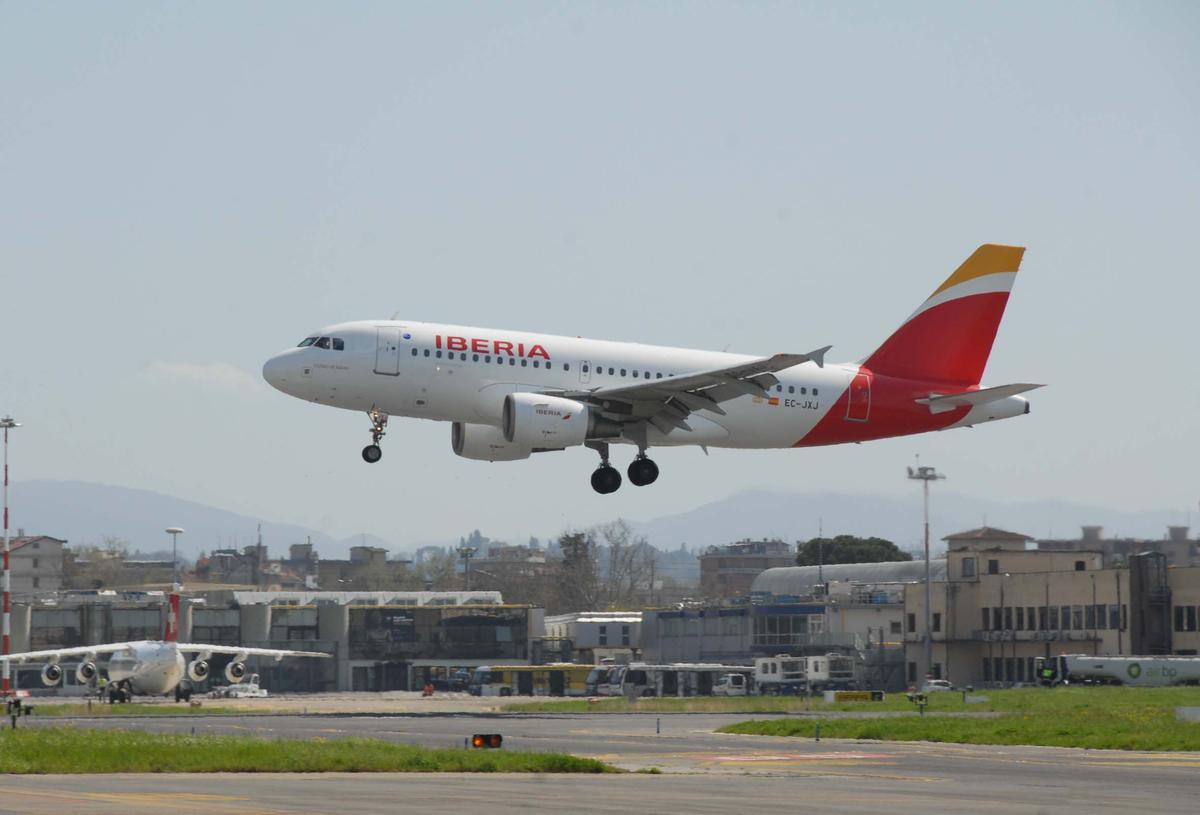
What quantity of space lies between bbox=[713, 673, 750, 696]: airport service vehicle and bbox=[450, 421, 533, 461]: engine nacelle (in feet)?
157

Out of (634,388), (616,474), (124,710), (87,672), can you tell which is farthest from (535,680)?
(634,388)

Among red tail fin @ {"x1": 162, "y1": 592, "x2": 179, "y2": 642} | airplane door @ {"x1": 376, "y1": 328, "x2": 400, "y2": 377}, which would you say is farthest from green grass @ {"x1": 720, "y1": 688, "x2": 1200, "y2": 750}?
red tail fin @ {"x1": 162, "y1": 592, "x2": 179, "y2": 642}

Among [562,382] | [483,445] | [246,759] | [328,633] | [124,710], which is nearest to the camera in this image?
[246,759]

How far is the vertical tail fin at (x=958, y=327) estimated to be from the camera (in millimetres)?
58312

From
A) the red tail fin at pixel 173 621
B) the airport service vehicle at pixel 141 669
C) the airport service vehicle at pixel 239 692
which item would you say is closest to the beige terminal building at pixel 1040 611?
the airport service vehicle at pixel 239 692

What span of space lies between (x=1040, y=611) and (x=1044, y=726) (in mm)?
57139

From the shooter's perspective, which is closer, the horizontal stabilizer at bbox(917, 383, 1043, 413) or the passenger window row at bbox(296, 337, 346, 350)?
the passenger window row at bbox(296, 337, 346, 350)

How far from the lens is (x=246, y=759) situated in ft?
120

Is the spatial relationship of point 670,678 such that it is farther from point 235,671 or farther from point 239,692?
point 235,671

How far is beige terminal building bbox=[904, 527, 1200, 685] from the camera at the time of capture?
102 metres

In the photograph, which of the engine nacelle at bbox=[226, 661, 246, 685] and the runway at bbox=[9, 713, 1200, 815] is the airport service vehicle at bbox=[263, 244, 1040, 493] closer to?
the runway at bbox=[9, 713, 1200, 815]

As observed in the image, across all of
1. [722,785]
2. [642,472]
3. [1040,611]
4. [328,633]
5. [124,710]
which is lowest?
[124,710]

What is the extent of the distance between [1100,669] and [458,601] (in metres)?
70.8

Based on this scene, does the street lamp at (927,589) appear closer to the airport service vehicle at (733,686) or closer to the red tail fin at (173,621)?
the airport service vehicle at (733,686)
